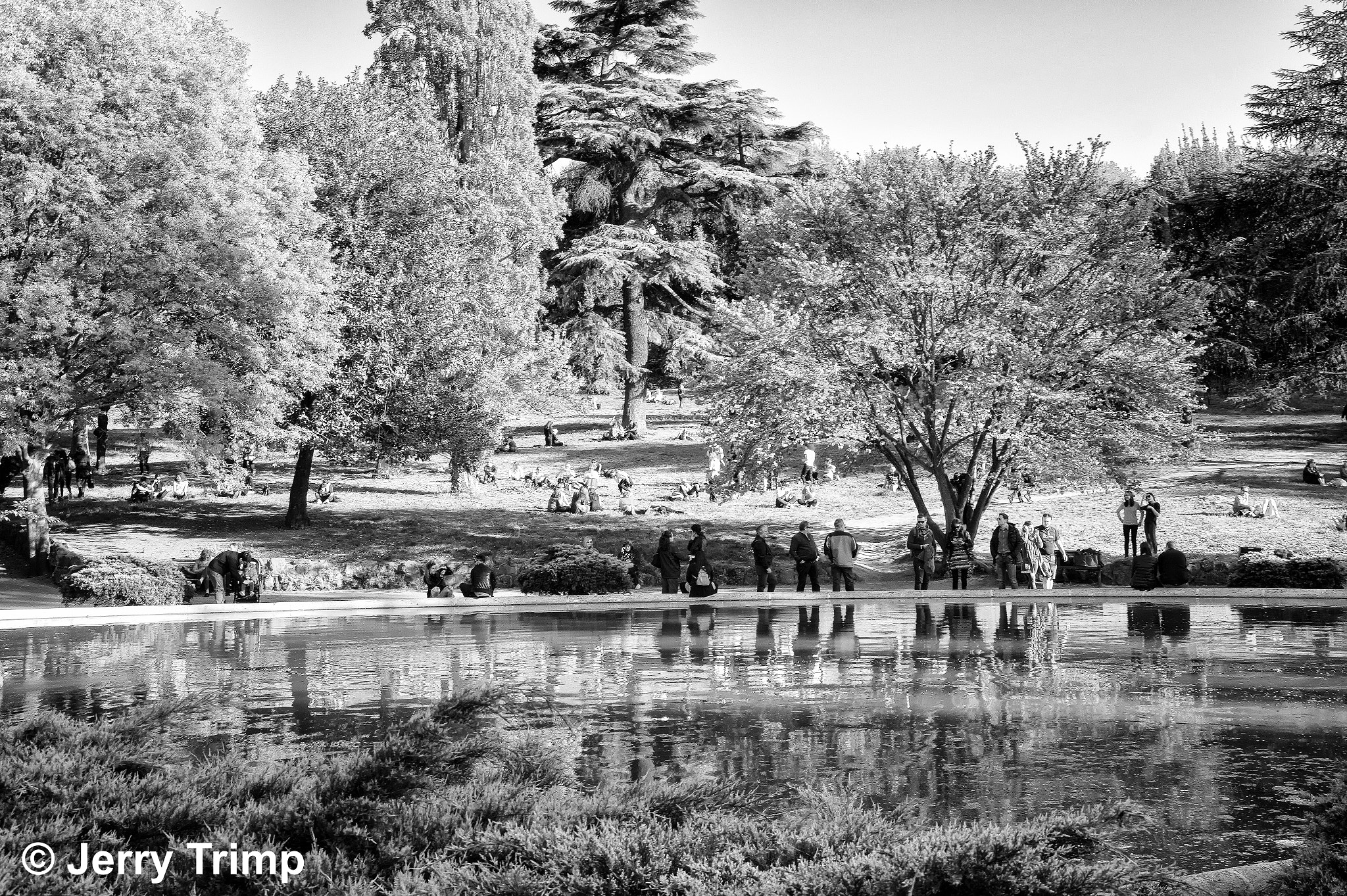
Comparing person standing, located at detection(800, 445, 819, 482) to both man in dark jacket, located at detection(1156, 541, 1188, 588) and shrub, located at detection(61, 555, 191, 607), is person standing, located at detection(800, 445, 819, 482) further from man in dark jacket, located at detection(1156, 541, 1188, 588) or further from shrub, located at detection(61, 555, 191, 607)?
shrub, located at detection(61, 555, 191, 607)

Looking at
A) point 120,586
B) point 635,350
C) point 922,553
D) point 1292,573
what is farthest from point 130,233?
point 635,350

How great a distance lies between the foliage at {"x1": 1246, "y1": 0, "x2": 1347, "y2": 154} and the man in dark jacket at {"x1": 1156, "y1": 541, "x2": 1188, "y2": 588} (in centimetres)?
2473

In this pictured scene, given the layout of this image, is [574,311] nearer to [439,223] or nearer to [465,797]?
[439,223]

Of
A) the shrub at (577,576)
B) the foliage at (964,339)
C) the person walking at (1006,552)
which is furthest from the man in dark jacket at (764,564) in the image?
the person walking at (1006,552)

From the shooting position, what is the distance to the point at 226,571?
25.5 meters

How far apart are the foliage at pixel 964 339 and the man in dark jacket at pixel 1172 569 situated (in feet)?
15.1

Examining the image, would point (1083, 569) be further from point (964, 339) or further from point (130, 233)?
point (130, 233)

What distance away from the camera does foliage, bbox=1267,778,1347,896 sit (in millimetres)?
5133

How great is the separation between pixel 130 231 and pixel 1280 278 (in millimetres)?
41850

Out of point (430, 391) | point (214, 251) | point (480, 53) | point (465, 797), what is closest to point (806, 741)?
point (465, 797)

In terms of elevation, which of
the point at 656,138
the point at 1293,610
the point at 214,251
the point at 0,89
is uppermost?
the point at 656,138

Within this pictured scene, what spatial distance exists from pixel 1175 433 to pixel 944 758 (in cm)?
2480

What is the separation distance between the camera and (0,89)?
87.1 ft

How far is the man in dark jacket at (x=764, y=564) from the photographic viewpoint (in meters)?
27.1
